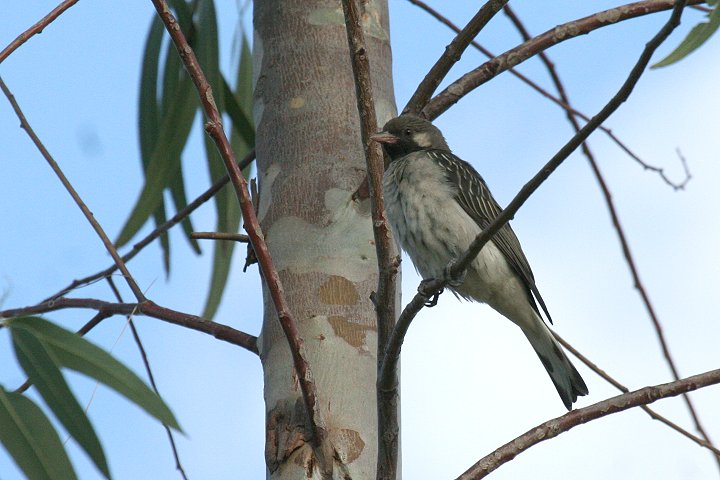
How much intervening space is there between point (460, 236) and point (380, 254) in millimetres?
1707

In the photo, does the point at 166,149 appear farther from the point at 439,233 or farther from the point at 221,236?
the point at 439,233

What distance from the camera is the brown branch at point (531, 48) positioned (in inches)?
149

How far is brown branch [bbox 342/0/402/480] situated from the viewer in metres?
2.63

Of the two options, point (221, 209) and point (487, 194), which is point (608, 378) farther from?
point (221, 209)

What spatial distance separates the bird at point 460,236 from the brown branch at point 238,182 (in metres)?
1.65

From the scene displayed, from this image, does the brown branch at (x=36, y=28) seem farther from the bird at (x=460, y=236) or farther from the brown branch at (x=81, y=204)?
the bird at (x=460, y=236)

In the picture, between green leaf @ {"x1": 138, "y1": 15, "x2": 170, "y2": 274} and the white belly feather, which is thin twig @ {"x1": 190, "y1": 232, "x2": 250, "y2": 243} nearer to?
the white belly feather

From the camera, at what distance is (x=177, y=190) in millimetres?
4711

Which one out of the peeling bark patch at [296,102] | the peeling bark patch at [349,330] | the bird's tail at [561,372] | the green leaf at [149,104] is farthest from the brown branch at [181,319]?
the bird's tail at [561,372]

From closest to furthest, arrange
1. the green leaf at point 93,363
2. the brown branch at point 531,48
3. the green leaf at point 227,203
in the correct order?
1. the green leaf at point 93,363
2. the brown branch at point 531,48
3. the green leaf at point 227,203

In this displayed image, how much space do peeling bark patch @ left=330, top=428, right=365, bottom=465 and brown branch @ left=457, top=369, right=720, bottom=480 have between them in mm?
462

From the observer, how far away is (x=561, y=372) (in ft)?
15.2

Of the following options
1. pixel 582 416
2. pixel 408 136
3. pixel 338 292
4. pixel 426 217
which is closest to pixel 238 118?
pixel 408 136

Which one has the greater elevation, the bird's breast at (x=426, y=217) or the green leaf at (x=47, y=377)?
the bird's breast at (x=426, y=217)
